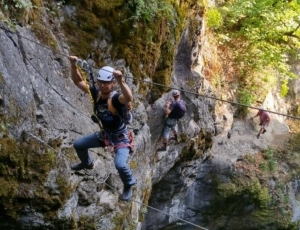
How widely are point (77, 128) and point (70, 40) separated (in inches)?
66.7

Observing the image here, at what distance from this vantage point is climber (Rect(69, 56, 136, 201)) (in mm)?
5156

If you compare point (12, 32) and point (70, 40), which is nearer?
point (12, 32)

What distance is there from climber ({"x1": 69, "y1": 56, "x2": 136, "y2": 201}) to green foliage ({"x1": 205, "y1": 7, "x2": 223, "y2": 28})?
10550 millimetres

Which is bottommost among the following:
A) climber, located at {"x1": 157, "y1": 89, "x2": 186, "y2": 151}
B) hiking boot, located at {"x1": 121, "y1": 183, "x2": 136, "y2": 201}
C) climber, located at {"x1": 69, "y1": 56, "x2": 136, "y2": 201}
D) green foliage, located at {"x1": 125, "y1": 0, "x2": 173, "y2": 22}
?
hiking boot, located at {"x1": 121, "y1": 183, "x2": 136, "y2": 201}

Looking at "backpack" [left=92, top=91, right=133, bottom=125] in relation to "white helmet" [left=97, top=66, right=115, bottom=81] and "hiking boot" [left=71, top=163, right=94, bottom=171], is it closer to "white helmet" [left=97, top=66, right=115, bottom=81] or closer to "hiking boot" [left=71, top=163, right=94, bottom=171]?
"white helmet" [left=97, top=66, right=115, bottom=81]

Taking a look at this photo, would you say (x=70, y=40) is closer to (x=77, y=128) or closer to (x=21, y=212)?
(x=77, y=128)

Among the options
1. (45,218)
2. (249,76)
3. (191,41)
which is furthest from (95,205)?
(249,76)

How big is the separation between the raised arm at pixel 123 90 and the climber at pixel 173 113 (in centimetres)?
543

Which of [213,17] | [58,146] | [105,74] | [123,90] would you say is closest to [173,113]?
[58,146]

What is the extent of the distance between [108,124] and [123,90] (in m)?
0.87

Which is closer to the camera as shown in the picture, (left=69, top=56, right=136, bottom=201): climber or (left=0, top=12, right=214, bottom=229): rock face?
(left=69, top=56, right=136, bottom=201): climber

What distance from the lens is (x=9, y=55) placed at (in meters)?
5.91

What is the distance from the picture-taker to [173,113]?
34.5 ft

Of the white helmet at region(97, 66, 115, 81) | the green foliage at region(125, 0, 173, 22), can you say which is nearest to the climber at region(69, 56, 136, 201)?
the white helmet at region(97, 66, 115, 81)
